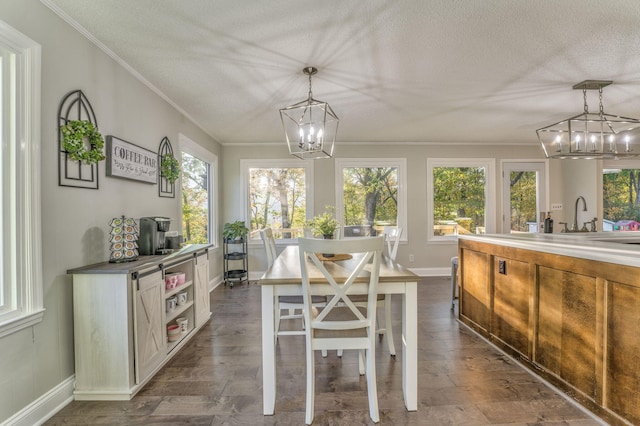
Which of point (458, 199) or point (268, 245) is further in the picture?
point (458, 199)

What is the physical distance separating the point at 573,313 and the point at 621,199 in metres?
6.22

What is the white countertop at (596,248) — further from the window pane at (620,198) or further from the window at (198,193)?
the window pane at (620,198)

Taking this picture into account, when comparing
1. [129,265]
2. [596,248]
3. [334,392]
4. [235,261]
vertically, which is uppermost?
[596,248]

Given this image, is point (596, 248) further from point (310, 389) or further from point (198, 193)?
point (198, 193)

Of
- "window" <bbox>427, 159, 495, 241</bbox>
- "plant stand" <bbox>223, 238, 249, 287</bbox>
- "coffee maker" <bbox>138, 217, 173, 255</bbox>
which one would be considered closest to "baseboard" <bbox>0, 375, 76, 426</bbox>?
"coffee maker" <bbox>138, 217, 173, 255</bbox>

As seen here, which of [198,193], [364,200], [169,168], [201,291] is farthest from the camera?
[364,200]

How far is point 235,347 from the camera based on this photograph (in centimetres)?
272

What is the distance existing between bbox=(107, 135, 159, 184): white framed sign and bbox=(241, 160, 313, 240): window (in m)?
2.47

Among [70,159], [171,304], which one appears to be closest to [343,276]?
[171,304]

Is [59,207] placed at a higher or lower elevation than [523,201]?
lower

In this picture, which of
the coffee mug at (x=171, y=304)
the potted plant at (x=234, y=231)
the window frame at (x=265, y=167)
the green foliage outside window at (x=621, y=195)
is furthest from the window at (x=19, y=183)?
the green foliage outside window at (x=621, y=195)

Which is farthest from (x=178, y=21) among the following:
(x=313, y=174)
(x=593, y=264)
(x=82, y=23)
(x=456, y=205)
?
(x=456, y=205)

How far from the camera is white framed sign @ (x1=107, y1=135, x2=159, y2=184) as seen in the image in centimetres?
238

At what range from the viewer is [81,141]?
2021mm
